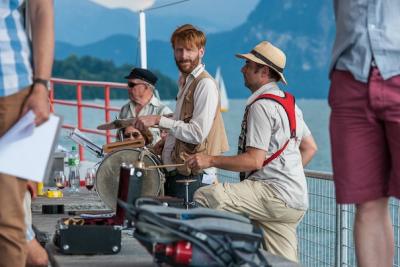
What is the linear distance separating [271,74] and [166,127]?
699 mm

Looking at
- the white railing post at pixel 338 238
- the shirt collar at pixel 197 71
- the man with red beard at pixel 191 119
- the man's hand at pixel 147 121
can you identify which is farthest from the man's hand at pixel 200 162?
the white railing post at pixel 338 238

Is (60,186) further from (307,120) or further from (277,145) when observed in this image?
(307,120)

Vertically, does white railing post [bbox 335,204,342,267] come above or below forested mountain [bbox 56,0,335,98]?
below

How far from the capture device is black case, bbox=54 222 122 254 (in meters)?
3.79

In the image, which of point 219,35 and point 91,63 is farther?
point 219,35

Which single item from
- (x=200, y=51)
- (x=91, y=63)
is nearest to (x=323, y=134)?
(x=91, y=63)

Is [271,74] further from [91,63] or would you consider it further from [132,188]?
[91,63]

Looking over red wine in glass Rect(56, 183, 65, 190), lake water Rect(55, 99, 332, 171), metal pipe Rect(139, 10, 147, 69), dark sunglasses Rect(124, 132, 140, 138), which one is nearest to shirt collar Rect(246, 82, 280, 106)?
dark sunglasses Rect(124, 132, 140, 138)

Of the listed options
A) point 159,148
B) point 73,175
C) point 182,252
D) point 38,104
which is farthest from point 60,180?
point 182,252

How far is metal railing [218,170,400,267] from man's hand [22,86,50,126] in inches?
111

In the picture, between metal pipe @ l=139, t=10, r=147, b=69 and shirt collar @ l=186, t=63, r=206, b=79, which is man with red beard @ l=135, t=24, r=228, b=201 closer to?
shirt collar @ l=186, t=63, r=206, b=79

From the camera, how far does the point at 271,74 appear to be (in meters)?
5.33

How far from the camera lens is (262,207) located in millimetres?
5074

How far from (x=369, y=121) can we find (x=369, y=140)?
61 mm
